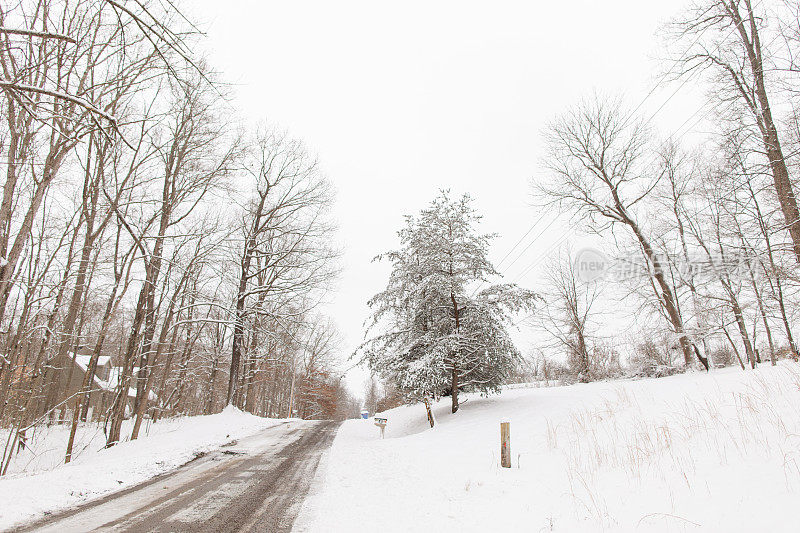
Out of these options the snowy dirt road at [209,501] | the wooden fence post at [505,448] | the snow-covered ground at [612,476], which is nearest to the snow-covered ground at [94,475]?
the snowy dirt road at [209,501]

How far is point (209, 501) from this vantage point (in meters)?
4.73

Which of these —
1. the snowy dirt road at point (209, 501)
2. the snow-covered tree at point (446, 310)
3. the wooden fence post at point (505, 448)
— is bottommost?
the snowy dirt road at point (209, 501)

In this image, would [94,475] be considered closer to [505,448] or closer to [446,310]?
[505,448]

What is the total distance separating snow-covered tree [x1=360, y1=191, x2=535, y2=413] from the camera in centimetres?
1262

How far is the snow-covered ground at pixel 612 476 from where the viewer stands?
338 cm

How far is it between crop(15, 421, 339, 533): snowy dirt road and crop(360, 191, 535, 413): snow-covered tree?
19.2ft

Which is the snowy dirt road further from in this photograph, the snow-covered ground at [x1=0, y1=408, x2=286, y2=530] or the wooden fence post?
the wooden fence post

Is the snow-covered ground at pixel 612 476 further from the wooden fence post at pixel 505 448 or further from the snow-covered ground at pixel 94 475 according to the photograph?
the snow-covered ground at pixel 94 475

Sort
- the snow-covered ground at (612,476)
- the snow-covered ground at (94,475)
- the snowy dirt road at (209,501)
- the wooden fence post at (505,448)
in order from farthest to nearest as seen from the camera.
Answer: the wooden fence post at (505,448), the snow-covered ground at (94,475), the snowy dirt road at (209,501), the snow-covered ground at (612,476)

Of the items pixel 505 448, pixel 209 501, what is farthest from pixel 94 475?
pixel 505 448

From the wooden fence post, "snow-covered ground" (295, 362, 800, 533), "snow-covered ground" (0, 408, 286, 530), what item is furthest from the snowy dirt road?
the wooden fence post

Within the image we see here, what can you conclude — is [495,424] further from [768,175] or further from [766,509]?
[768,175]

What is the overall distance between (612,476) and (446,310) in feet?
29.7

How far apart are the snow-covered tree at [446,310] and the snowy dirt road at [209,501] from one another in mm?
5861
